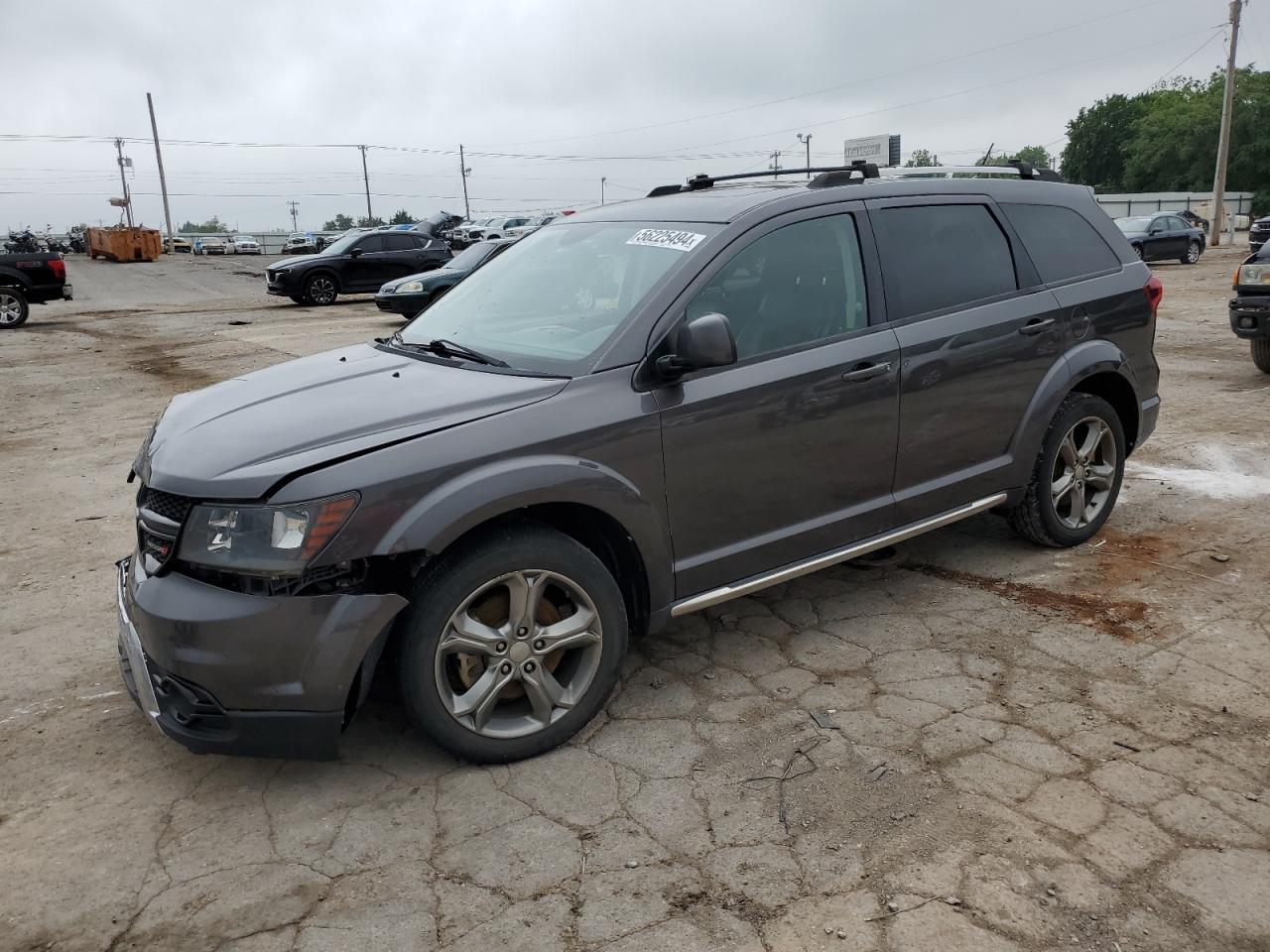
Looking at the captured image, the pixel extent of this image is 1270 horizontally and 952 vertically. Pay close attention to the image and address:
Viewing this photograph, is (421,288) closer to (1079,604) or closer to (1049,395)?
(1049,395)

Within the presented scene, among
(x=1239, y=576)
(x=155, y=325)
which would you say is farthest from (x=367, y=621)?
(x=155, y=325)

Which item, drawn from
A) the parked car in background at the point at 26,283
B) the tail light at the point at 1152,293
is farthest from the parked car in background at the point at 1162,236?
the parked car in background at the point at 26,283

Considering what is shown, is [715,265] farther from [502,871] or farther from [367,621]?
[502,871]

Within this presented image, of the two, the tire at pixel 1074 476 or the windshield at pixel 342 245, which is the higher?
the windshield at pixel 342 245

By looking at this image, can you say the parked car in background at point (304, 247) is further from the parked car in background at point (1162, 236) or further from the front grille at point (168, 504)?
the front grille at point (168, 504)

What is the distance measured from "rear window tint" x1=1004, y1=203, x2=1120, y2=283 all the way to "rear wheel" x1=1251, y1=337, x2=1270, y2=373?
18.7 feet

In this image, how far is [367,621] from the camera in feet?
9.27

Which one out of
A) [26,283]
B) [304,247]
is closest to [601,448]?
[26,283]

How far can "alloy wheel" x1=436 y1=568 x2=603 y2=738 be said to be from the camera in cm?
304

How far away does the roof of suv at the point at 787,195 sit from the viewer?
3.83 metres

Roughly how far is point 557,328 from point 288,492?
127 centimetres

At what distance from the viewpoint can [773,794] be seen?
2.98m

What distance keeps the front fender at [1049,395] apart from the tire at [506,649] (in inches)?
86.5

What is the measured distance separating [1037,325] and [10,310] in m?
18.8
